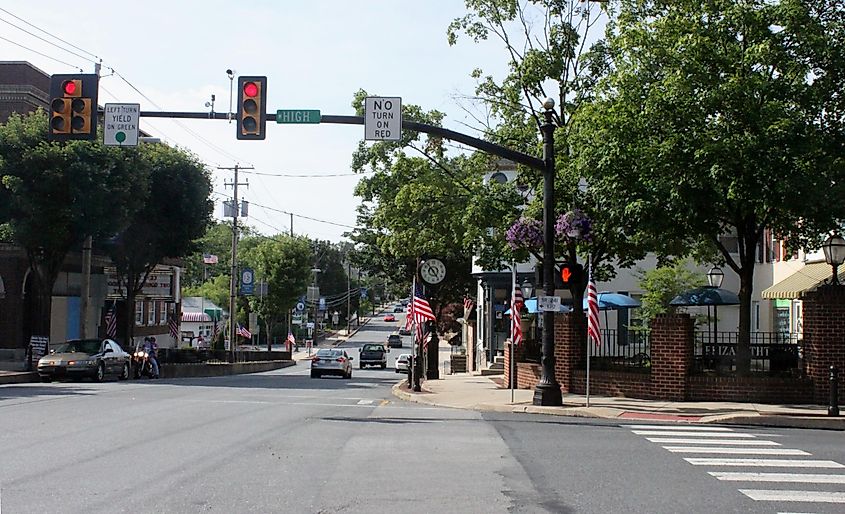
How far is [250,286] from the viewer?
66125mm

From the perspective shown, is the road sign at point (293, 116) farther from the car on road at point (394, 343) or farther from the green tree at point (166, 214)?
the car on road at point (394, 343)

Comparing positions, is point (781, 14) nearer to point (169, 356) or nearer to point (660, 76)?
point (660, 76)

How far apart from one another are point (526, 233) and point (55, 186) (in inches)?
718

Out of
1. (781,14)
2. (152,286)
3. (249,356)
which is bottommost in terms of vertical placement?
(249,356)

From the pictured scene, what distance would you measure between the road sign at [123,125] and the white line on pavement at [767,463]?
41.3 feet

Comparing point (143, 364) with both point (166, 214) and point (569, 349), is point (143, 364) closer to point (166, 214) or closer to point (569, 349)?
point (166, 214)

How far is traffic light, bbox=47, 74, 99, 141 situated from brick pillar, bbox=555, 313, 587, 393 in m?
12.5

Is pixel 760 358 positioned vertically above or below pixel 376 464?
above

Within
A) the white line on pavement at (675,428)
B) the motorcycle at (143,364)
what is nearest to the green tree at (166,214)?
the motorcycle at (143,364)

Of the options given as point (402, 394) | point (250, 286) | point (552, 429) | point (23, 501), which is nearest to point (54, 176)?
point (402, 394)

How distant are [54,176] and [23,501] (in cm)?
2482

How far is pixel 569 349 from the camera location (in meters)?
23.1

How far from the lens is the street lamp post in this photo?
1942 cm

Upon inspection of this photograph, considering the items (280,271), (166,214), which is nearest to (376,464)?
→ (166,214)
